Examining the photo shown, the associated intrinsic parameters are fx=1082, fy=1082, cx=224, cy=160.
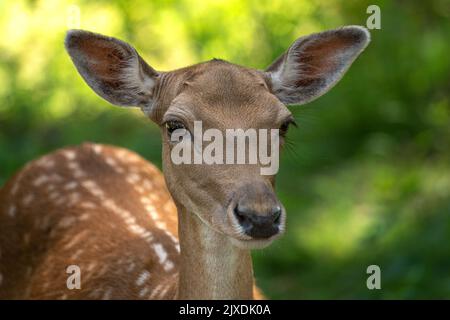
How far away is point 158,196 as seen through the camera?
667 centimetres

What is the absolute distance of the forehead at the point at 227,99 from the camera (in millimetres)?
4945

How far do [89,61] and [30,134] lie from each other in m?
4.71

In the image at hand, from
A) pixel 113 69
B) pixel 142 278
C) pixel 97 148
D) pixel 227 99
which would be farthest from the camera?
pixel 97 148

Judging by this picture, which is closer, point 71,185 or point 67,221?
point 67,221

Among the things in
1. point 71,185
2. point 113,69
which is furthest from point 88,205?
point 113,69

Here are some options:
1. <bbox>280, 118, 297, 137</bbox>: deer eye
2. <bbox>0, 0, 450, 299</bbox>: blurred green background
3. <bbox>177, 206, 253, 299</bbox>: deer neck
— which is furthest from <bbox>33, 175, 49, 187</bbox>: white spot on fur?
<bbox>0, 0, 450, 299</bbox>: blurred green background

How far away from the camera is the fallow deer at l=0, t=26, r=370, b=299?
4906mm

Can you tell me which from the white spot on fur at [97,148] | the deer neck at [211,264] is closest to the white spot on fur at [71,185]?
the white spot on fur at [97,148]

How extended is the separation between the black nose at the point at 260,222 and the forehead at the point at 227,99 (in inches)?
20.1

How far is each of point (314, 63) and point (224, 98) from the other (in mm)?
756

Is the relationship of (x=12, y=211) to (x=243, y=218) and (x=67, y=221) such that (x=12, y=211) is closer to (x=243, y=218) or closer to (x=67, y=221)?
(x=67, y=221)

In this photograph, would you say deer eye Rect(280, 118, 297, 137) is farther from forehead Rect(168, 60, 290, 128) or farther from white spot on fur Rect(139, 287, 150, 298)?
white spot on fur Rect(139, 287, 150, 298)

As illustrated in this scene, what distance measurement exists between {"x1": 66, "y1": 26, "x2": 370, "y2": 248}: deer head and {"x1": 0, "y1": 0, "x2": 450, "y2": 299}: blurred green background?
296 centimetres
